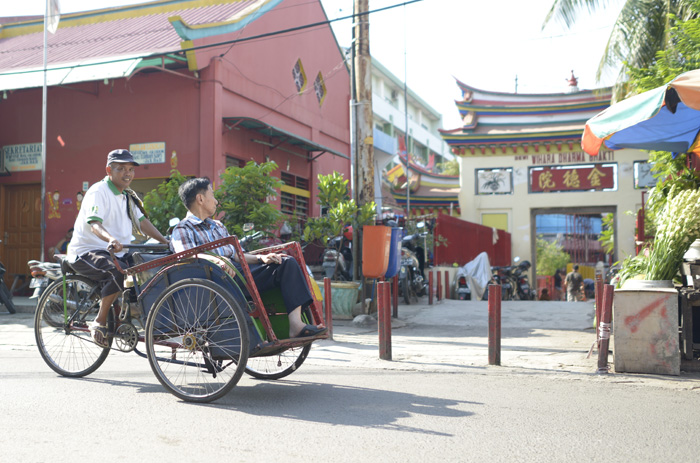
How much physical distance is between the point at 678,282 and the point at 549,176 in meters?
19.8

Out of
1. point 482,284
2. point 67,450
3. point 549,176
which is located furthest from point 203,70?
point 549,176

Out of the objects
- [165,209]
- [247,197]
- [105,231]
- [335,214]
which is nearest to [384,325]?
[105,231]

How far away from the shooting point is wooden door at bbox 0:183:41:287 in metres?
14.5

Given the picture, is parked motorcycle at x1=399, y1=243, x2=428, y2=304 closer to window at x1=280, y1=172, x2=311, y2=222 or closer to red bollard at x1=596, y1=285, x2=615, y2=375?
window at x1=280, y1=172, x2=311, y2=222

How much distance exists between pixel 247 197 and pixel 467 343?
4.37 metres

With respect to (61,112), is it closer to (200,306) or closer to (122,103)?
(122,103)

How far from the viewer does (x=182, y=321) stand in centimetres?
429

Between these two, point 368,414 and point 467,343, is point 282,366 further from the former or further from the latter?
point 467,343

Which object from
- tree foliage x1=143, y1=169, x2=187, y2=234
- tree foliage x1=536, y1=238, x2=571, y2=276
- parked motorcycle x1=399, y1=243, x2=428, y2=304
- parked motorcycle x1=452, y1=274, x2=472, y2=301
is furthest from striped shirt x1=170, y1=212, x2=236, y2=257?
tree foliage x1=536, y1=238, x2=571, y2=276

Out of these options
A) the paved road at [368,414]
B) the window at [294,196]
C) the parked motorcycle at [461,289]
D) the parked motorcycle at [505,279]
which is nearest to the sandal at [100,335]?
the paved road at [368,414]

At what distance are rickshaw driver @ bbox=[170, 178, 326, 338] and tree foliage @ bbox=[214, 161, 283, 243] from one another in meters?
5.27

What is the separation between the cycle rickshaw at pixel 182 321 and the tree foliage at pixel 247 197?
4.87 metres

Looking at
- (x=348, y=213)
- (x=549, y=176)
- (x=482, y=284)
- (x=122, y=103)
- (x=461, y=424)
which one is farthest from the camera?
(x=549, y=176)

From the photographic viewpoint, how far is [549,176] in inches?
1016
